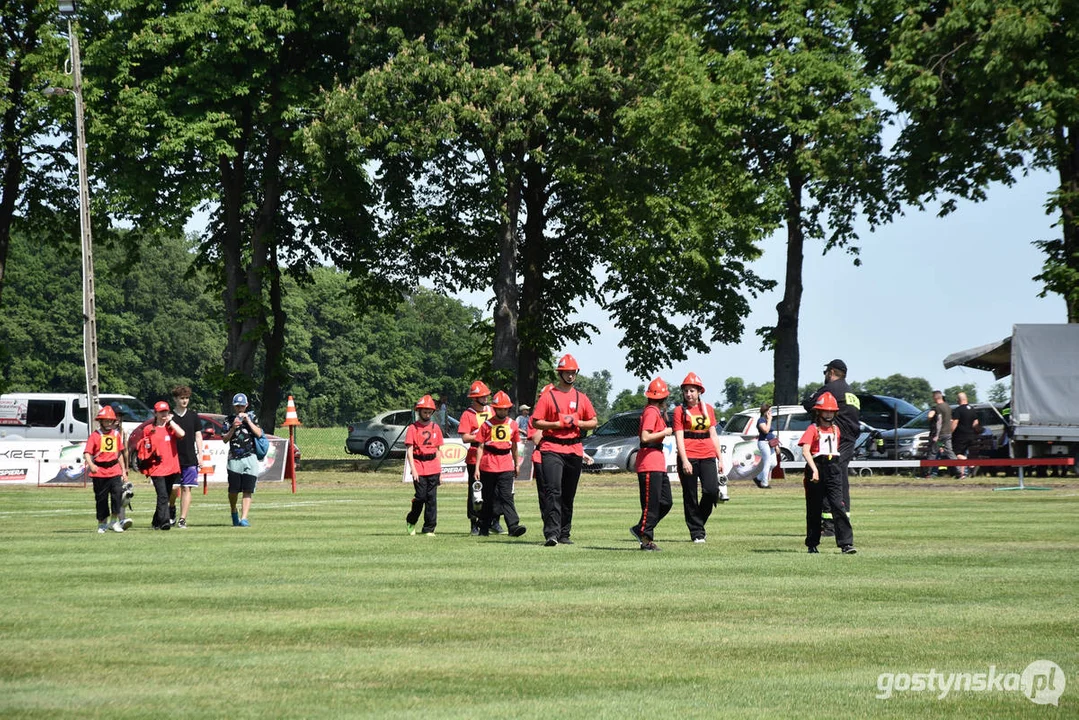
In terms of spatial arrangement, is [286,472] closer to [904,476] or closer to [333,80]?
[333,80]

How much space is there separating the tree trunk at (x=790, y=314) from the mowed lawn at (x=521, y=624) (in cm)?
2623

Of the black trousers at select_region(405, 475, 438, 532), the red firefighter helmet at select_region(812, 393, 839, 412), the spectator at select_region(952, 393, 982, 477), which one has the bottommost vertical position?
the black trousers at select_region(405, 475, 438, 532)

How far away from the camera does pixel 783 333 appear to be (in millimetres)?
46844

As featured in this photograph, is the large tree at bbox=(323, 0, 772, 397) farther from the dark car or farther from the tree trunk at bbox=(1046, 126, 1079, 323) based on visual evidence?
the tree trunk at bbox=(1046, 126, 1079, 323)

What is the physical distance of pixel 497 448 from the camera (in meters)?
19.8

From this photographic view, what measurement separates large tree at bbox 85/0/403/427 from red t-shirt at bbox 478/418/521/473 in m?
24.3

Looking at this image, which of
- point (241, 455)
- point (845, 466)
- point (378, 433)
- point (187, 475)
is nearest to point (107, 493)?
point (187, 475)

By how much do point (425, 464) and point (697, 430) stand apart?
363 cm

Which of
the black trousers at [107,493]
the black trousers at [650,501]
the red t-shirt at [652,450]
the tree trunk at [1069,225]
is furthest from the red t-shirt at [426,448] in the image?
the tree trunk at [1069,225]

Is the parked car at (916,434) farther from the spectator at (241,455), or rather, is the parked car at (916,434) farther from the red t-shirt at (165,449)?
the red t-shirt at (165,449)

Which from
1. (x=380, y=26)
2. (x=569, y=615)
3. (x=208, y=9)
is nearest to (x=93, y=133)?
(x=208, y=9)

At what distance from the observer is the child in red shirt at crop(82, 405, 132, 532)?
818 inches

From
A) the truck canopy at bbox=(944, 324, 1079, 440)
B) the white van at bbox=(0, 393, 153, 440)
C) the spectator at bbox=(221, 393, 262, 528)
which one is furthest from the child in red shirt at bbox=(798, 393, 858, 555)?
the white van at bbox=(0, 393, 153, 440)

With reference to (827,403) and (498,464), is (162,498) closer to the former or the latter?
(498,464)
